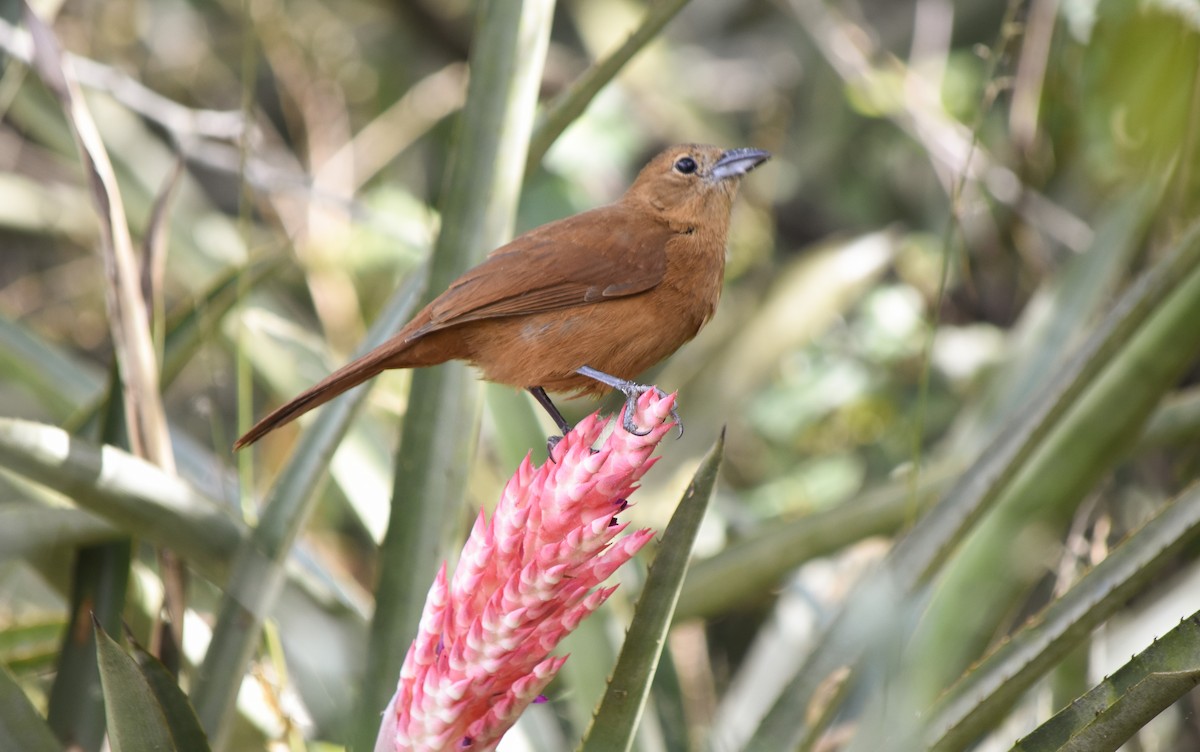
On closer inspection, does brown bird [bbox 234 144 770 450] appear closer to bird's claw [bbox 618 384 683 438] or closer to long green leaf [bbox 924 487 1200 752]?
bird's claw [bbox 618 384 683 438]

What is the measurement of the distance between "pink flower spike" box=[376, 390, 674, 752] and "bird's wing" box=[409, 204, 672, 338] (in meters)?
0.56

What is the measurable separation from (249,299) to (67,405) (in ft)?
2.59

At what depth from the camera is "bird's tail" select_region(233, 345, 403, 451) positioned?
5.49 ft

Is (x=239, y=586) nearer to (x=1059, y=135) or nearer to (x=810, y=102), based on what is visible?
(x=1059, y=135)

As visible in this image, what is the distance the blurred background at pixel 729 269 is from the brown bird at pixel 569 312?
151mm

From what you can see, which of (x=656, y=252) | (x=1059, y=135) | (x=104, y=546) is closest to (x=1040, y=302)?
(x=1059, y=135)

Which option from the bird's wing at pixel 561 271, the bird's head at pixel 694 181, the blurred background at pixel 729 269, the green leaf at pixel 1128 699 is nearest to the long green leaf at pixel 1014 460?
the blurred background at pixel 729 269

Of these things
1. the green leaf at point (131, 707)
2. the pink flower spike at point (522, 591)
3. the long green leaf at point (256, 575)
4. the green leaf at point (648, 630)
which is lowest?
the green leaf at point (648, 630)

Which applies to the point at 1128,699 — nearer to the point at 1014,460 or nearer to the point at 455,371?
the point at 1014,460

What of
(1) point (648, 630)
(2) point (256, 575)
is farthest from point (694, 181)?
(1) point (648, 630)

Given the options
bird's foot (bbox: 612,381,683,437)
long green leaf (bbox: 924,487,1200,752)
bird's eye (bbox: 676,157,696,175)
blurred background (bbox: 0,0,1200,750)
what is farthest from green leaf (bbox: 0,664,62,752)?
bird's eye (bbox: 676,157,696,175)

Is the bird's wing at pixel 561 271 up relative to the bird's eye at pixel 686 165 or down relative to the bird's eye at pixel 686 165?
down

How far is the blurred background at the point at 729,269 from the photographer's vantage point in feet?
6.36

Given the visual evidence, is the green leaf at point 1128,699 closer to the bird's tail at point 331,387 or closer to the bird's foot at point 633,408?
the bird's foot at point 633,408
